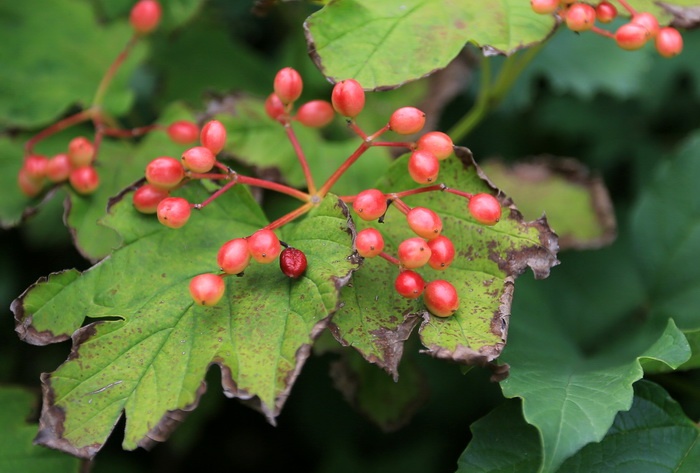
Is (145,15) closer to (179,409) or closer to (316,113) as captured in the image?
(316,113)

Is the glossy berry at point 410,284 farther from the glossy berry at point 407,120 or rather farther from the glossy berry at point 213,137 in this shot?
the glossy berry at point 213,137

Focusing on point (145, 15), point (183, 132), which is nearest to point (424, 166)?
point (183, 132)

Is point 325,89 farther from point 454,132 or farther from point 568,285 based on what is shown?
point 568,285

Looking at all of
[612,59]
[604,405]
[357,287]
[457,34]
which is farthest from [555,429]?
[612,59]

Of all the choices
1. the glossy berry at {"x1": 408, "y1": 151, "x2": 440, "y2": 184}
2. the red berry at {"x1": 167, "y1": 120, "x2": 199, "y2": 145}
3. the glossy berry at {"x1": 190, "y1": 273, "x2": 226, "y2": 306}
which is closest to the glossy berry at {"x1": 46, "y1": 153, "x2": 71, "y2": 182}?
the red berry at {"x1": 167, "y1": 120, "x2": 199, "y2": 145}

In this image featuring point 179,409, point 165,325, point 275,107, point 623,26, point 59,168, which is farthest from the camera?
point 59,168
